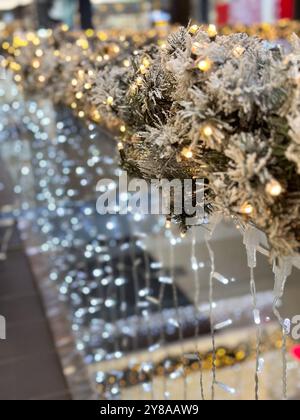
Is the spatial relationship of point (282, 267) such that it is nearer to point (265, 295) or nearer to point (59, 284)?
point (265, 295)

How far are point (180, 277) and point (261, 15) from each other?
16.0 feet

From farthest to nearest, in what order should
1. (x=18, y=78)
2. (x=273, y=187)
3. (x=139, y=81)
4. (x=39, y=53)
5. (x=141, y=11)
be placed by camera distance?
(x=141, y=11) < (x=18, y=78) < (x=39, y=53) < (x=139, y=81) < (x=273, y=187)

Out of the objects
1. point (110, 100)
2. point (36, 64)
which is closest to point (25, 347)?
point (36, 64)

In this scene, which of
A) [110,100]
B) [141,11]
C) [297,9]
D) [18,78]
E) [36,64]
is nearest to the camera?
[110,100]

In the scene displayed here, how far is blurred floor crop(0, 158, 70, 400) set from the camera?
304cm

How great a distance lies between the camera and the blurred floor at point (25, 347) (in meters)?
3.04

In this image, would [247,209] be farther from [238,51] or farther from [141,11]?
[141,11]

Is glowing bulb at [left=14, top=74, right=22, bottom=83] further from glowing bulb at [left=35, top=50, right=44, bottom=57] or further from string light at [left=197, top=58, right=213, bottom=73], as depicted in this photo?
string light at [left=197, top=58, right=213, bottom=73]

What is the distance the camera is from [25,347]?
3.40 meters

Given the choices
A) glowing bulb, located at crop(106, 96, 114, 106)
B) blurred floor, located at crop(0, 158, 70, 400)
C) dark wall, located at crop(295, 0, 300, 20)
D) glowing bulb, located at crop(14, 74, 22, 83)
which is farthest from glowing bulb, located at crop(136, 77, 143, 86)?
dark wall, located at crop(295, 0, 300, 20)

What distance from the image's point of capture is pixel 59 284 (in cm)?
386

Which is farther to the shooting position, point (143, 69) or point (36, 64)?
point (36, 64)

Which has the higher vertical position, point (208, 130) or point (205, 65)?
point (205, 65)

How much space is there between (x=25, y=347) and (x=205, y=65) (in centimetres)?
273
